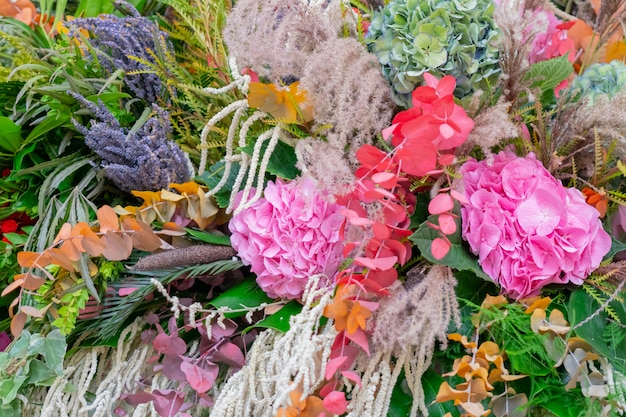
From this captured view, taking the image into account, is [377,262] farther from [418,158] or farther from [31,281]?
[31,281]

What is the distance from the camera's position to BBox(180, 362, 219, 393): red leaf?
2.23 feet

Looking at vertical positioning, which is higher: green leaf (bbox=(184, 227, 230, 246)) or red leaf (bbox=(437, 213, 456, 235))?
red leaf (bbox=(437, 213, 456, 235))

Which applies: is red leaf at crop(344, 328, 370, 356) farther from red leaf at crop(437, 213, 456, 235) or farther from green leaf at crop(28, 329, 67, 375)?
green leaf at crop(28, 329, 67, 375)

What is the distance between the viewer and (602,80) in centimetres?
74

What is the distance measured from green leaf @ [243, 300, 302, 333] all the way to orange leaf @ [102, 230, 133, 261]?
183 mm

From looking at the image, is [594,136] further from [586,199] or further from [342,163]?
[342,163]

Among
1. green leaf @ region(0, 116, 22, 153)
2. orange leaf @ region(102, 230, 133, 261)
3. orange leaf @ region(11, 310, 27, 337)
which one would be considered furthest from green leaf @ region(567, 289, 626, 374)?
green leaf @ region(0, 116, 22, 153)

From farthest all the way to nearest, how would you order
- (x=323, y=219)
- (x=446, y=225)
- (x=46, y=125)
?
(x=46, y=125) < (x=323, y=219) < (x=446, y=225)

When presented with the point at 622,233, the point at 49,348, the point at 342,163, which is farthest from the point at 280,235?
the point at 622,233

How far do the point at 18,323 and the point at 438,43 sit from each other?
24.2 inches

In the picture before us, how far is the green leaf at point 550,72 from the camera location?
72 centimetres

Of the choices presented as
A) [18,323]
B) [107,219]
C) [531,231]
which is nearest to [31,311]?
[18,323]

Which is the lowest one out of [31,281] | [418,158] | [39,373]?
[39,373]

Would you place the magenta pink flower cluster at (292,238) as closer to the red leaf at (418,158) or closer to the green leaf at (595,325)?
the red leaf at (418,158)
